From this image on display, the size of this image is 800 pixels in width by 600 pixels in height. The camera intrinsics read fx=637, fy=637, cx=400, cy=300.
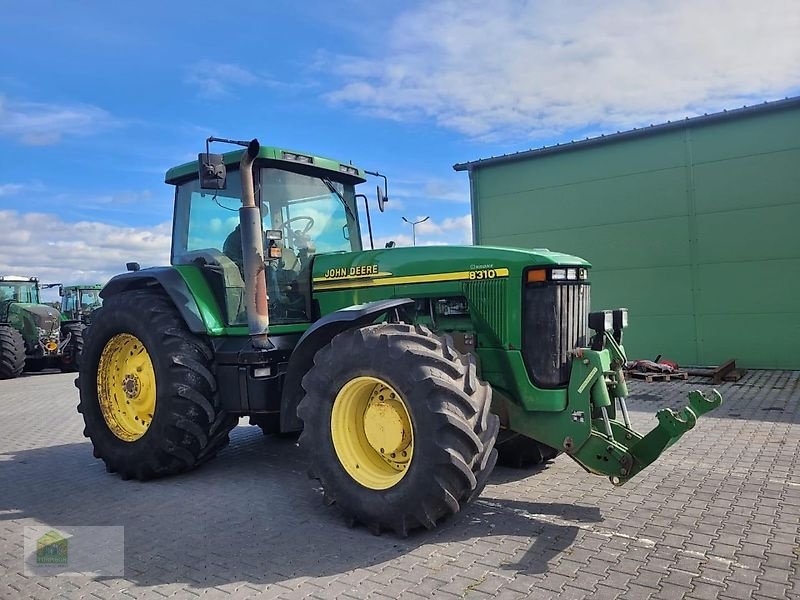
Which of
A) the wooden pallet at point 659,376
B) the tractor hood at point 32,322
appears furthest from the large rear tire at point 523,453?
the tractor hood at point 32,322

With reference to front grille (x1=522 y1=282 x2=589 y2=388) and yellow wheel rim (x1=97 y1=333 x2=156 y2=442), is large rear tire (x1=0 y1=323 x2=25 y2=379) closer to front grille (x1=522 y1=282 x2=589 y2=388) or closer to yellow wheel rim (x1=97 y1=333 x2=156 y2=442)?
yellow wheel rim (x1=97 y1=333 x2=156 y2=442)

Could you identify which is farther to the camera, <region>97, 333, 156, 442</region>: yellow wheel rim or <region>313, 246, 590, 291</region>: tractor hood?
<region>97, 333, 156, 442</region>: yellow wheel rim

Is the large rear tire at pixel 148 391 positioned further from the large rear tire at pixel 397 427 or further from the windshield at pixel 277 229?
the large rear tire at pixel 397 427

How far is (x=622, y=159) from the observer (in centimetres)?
1252

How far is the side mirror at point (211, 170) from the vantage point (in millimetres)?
4949

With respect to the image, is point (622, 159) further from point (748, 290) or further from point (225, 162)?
point (225, 162)

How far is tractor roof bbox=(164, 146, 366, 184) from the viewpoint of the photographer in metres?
5.48

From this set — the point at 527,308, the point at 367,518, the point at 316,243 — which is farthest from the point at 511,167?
the point at 367,518

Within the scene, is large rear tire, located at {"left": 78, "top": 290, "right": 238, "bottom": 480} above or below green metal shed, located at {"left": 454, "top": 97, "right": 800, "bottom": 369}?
below

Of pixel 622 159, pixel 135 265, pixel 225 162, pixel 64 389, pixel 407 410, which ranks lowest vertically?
pixel 64 389

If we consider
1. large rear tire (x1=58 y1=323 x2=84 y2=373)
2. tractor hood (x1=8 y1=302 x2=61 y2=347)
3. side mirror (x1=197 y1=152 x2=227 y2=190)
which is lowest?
large rear tire (x1=58 y1=323 x2=84 y2=373)

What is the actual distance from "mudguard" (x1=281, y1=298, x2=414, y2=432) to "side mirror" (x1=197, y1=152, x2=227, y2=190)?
Answer: 4.56 feet

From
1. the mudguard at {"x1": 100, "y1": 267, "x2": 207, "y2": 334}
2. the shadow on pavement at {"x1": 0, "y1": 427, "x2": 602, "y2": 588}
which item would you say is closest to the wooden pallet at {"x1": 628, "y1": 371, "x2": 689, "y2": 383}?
the shadow on pavement at {"x1": 0, "y1": 427, "x2": 602, "y2": 588}

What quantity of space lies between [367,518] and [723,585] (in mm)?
2016
